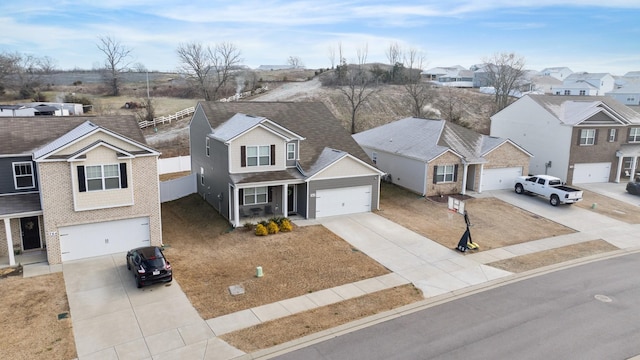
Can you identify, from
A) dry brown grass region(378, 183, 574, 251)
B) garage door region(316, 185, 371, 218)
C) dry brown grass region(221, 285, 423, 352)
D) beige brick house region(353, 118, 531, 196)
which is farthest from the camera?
beige brick house region(353, 118, 531, 196)

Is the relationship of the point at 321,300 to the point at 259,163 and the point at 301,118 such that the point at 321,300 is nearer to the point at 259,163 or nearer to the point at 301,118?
the point at 259,163

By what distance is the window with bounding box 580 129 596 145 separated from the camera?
3907 centimetres

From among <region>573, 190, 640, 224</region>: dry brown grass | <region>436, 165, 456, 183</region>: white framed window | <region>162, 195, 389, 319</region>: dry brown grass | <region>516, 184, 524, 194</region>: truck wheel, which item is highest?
<region>436, 165, 456, 183</region>: white framed window

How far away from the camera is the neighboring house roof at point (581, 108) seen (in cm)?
3906

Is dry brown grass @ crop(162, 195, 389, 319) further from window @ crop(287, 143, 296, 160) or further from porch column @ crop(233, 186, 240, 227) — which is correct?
window @ crop(287, 143, 296, 160)

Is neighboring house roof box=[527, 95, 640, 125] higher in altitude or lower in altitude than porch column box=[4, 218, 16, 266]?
higher

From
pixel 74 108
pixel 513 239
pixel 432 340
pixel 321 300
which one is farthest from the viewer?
pixel 74 108

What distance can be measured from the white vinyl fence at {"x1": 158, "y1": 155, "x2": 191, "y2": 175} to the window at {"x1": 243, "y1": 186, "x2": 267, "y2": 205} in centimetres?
1558

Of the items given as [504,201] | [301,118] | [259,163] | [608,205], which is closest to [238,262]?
[259,163]

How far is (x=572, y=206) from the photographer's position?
1278 inches

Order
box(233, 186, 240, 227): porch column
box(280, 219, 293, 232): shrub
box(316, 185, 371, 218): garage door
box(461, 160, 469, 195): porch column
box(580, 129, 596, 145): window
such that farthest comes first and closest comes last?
box(580, 129, 596, 145): window < box(461, 160, 469, 195): porch column < box(316, 185, 371, 218): garage door < box(233, 186, 240, 227): porch column < box(280, 219, 293, 232): shrub

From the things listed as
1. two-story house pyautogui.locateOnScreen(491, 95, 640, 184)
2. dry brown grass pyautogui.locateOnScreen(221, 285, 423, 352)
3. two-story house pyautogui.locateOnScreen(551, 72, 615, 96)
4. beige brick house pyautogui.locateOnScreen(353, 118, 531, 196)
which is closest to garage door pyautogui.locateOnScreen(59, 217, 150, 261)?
dry brown grass pyautogui.locateOnScreen(221, 285, 423, 352)

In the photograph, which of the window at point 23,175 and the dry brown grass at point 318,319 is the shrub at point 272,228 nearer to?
the dry brown grass at point 318,319

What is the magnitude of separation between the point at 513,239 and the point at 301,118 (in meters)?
16.9
